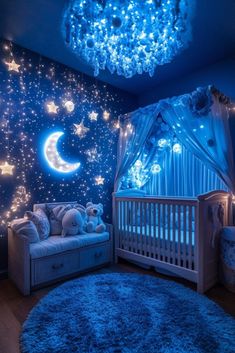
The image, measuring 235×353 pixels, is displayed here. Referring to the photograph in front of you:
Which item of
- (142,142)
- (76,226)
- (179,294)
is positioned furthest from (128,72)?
(179,294)

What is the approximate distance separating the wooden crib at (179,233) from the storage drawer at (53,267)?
772mm

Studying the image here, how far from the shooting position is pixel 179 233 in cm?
250

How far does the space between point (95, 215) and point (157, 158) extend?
1313 mm

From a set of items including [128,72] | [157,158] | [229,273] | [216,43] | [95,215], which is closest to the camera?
[128,72]

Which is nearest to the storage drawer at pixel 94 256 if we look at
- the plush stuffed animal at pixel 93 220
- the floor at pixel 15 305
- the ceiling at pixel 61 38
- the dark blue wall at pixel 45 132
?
the plush stuffed animal at pixel 93 220

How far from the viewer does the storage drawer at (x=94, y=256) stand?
2760mm

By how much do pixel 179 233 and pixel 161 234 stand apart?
29 centimetres

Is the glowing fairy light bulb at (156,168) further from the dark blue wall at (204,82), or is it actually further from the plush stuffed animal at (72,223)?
the plush stuffed animal at (72,223)

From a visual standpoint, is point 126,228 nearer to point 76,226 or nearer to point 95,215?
point 95,215

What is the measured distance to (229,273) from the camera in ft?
7.82

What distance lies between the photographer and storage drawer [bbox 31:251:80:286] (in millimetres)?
2342

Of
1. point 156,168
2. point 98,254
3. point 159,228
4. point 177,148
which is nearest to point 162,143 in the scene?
point 177,148

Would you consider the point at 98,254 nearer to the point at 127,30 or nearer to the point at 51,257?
the point at 51,257

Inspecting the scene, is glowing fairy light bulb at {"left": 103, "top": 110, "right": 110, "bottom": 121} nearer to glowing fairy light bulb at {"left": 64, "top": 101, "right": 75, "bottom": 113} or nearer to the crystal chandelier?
glowing fairy light bulb at {"left": 64, "top": 101, "right": 75, "bottom": 113}
